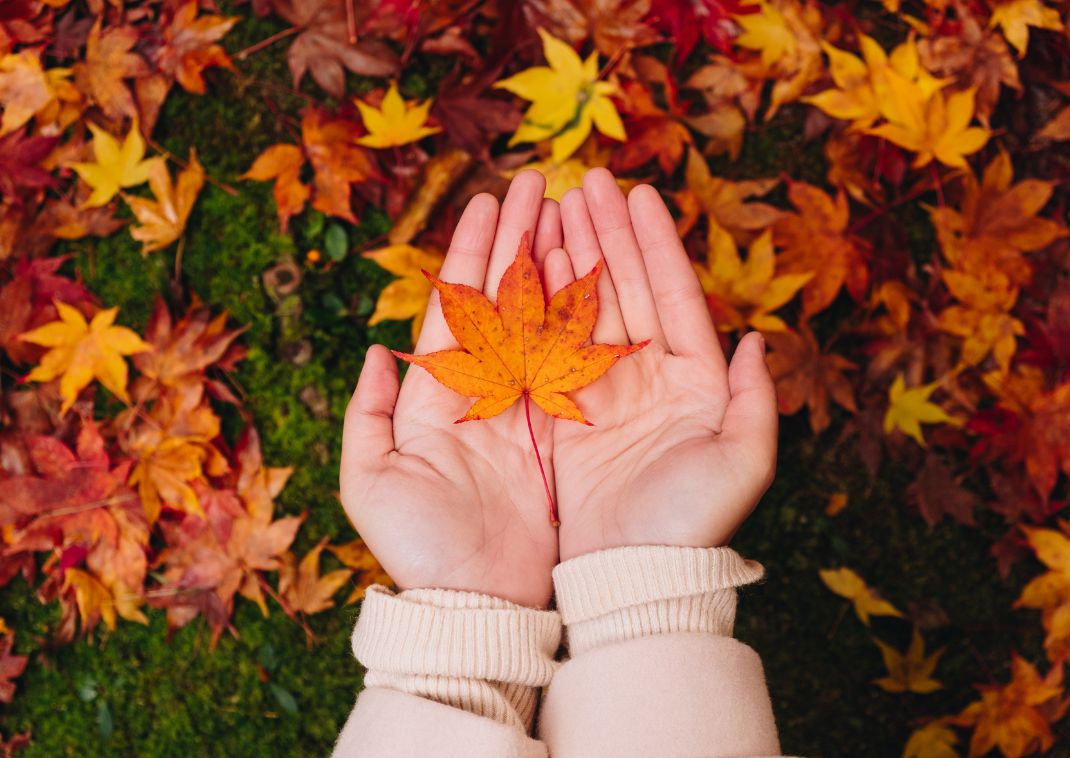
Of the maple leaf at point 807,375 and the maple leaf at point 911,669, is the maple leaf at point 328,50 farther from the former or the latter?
the maple leaf at point 911,669

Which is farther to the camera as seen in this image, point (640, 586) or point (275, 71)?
point (275, 71)

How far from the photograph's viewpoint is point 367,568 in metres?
2.03

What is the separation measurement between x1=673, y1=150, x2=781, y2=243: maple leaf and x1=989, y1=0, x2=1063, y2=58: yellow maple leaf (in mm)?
695

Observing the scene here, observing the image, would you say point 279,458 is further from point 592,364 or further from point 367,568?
point 592,364

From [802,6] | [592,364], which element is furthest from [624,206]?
[802,6]

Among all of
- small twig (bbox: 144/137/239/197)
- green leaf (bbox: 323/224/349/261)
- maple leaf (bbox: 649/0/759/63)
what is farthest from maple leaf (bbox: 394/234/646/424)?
small twig (bbox: 144/137/239/197)

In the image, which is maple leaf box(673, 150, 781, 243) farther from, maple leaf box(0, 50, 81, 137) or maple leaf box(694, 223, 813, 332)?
maple leaf box(0, 50, 81, 137)

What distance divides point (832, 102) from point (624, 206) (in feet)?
2.57

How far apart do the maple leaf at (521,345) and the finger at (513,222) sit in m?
→ 0.14

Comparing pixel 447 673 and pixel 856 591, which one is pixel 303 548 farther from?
pixel 856 591

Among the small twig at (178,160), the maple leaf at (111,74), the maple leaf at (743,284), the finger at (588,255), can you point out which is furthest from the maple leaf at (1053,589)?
the maple leaf at (111,74)

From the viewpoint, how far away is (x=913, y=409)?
1991 millimetres

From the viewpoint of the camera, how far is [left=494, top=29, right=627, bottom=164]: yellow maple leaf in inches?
76.0

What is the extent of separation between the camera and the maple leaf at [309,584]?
79.8 inches
